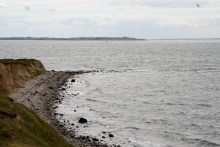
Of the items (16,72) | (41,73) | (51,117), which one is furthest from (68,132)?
(41,73)

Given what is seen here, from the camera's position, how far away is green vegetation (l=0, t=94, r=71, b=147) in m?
21.5

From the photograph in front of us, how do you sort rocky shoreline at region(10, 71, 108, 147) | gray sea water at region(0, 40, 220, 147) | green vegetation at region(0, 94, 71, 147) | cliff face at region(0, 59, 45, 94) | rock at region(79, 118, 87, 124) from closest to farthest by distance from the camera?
green vegetation at region(0, 94, 71, 147)
rocky shoreline at region(10, 71, 108, 147)
gray sea water at region(0, 40, 220, 147)
rock at region(79, 118, 87, 124)
cliff face at region(0, 59, 45, 94)

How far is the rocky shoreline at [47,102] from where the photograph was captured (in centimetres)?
3538

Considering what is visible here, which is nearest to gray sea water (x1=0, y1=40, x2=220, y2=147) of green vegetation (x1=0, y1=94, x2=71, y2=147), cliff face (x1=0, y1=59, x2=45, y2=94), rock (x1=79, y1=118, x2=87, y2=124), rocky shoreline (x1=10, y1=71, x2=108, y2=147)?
rock (x1=79, y1=118, x2=87, y2=124)

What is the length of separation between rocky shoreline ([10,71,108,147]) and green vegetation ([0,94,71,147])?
6570mm

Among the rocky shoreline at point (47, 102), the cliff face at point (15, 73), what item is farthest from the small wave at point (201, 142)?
the cliff face at point (15, 73)

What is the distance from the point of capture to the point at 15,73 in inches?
2544

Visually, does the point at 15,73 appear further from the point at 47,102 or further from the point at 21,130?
the point at 21,130

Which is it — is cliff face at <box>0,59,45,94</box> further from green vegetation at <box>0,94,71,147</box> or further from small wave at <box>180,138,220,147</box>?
small wave at <box>180,138,220,147</box>

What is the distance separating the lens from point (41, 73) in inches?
3529

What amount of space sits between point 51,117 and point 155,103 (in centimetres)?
2095

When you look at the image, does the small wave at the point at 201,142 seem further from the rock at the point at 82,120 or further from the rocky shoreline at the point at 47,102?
the rock at the point at 82,120

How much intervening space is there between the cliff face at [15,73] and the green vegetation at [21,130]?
84.4 feet

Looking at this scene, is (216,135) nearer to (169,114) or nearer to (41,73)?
(169,114)
